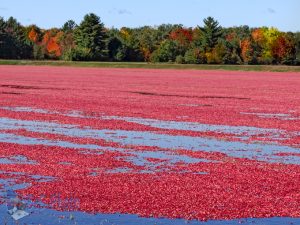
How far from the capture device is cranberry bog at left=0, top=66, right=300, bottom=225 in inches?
559

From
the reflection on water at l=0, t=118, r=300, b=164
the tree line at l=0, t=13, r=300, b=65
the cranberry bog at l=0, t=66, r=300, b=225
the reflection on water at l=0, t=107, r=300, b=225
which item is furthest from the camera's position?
the tree line at l=0, t=13, r=300, b=65

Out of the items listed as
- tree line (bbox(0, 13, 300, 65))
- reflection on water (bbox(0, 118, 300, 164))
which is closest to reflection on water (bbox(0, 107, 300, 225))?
reflection on water (bbox(0, 118, 300, 164))

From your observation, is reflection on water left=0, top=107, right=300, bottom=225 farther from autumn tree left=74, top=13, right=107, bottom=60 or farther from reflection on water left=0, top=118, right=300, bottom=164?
autumn tree left=74, top=13, right=107, bottom=60

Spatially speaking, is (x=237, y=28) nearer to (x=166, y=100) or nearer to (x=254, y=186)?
(x=166, y=100)

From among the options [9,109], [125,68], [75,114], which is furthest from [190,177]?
[125,68]

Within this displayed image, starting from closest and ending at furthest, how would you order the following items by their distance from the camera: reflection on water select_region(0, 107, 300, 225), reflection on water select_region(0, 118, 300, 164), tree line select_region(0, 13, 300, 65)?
reflection on water select_region(0, 107, 300, 225)
reflection on water select_region(0, 118, 300, 164)
tree line select_region(0, 13, 300, 65)

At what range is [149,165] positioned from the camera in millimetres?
19656

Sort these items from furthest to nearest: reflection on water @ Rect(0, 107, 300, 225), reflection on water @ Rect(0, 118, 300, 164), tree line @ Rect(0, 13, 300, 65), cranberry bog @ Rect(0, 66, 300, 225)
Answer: tree line @ Rect(0, 13, 300, 65), reflection on water @ Rect(0, 118, 300, 164), cranberry bog @ Rect(0, 66, 300, 225), reflection on water @ Rect(0, 107, 300, 225)

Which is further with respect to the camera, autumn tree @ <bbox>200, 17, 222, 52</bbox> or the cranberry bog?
autumn tree @ <bbox>200, 17, 222, 52</bbox>

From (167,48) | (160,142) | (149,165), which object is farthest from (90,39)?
(149,165)

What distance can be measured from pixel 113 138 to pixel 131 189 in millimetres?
9739

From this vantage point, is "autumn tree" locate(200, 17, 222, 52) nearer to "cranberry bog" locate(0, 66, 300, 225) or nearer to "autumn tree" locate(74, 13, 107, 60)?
"autumn tree" locate(74, 13, 107, 60)

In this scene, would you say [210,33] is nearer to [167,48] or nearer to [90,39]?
[167,48]

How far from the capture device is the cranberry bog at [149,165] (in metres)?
14.2
